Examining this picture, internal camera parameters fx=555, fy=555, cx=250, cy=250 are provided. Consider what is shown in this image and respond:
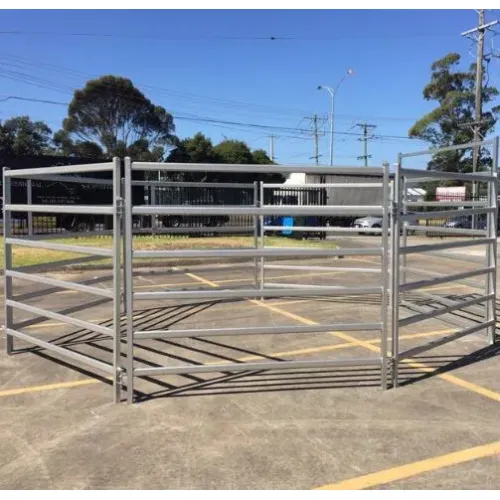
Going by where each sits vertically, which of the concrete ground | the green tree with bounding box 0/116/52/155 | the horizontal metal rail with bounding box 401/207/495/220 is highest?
the green tree with bounding box 0/116/52/155

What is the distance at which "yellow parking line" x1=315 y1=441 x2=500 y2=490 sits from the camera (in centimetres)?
327

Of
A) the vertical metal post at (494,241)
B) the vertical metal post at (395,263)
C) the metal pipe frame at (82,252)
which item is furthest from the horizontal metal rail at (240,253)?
the vertical metal post at (494,241)

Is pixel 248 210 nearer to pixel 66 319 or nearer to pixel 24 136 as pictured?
pixel 66 319

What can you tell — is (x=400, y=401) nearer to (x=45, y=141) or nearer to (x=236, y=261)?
(x=236, y=261)

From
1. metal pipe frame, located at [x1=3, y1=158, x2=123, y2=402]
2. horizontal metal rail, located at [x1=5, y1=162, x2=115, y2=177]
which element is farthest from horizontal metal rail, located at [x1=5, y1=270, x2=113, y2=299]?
horizontal metal rail, located at [x1=5, y1=162, x2=115, y2=177]

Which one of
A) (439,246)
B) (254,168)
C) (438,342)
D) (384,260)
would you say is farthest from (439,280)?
(254,168)

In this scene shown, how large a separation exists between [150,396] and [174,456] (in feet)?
3.70

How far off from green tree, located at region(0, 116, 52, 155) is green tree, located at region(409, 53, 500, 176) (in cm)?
3464

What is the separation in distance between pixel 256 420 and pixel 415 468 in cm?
123

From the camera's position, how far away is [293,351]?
19.9 ft

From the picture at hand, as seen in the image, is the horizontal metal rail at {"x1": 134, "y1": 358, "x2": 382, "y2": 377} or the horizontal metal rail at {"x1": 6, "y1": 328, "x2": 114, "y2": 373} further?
the horizontal metal rail at {"x1": 6, "y1": 328, "x2": 114, "y2": 373}

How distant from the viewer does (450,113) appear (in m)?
43.3

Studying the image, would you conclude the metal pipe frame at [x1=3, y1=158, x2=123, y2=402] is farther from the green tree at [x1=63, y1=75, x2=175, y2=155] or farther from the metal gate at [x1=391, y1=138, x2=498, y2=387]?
the green tree at [x1=63, y1=75, x2=175, y2=155]

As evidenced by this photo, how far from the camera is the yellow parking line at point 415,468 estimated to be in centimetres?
327
